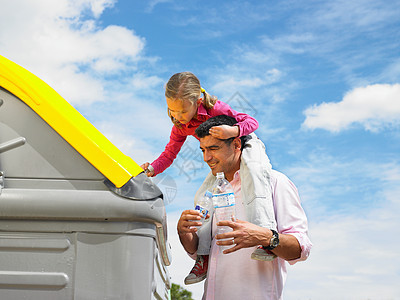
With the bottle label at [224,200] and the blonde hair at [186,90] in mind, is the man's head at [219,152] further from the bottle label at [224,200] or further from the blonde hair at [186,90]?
the blonde hair at [186,90]

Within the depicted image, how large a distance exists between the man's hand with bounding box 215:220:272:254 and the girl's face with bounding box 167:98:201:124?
1.25m

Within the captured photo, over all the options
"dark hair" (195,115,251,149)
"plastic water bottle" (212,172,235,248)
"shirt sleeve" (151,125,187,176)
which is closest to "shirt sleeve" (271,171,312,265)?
"plastic water bottle" (212,172,235,248)

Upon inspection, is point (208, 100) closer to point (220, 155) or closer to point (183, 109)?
point (183, 109)

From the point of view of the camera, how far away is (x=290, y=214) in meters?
3.21

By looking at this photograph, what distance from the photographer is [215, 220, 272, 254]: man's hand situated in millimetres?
2951

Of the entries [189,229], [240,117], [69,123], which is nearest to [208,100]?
[240,117]

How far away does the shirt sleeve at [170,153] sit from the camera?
429cm

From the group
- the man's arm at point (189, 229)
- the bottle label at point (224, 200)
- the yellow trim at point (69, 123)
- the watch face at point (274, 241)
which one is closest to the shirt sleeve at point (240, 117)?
the bottle label at point (224, 200)

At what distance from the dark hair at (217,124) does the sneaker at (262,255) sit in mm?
877

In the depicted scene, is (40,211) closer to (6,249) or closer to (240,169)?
(6,249)

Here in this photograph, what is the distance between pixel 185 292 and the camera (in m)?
28.9

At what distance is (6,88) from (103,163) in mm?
661

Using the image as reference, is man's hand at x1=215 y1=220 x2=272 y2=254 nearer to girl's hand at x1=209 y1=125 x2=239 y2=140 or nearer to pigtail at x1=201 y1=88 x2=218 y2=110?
girl's hand at x1=209 y1=125 x2=239 y2=140

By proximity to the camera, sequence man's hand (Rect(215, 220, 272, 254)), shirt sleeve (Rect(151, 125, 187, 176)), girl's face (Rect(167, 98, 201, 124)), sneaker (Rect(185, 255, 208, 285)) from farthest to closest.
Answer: shirt sleeve (Rect(151, 125, 187, 176)) → girl's face (Rect(167, 98, 201, 124)) → sneaker (Rect(185, 255, 208, 285)) → man's hand (Rect(215, 220, 272, 254))
